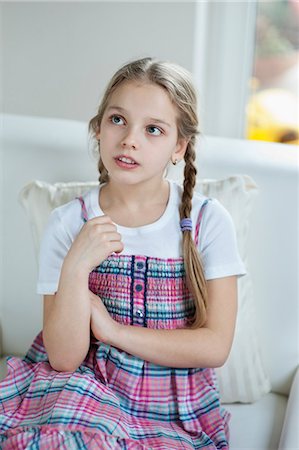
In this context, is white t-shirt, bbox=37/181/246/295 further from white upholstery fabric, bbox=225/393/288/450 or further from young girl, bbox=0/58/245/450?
white upholstery fabric, bbox=225/393/288/450

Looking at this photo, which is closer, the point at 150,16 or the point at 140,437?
the point at 140,437

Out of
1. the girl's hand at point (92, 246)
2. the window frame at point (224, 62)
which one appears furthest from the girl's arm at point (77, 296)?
the window frame at point (224, 62)

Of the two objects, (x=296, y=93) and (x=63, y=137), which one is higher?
(x=296, y=93)

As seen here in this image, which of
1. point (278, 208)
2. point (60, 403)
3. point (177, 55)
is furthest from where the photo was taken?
point (177, 55)

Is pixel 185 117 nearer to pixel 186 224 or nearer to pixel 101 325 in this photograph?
pixel 186 224

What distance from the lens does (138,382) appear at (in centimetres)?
131

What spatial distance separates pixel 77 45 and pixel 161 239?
98cm

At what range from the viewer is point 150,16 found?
2037 mm

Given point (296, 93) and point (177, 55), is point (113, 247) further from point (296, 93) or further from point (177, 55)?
point (296, 93)

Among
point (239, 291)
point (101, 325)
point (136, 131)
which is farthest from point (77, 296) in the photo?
point (239, 291)

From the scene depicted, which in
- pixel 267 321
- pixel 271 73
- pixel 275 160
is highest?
pixel 271 73

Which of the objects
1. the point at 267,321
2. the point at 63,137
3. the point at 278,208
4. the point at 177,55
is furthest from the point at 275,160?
the point at 177,55

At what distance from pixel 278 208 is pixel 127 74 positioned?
460 millimetres

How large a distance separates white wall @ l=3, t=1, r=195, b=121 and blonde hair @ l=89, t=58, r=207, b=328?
2.45 ft
